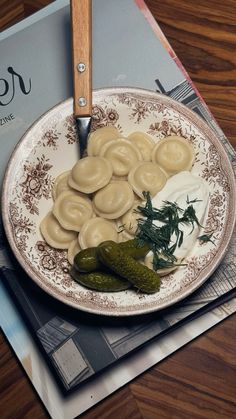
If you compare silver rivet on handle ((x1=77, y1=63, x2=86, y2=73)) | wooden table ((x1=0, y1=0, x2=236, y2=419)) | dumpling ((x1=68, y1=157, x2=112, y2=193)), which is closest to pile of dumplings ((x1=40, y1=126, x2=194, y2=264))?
dumpling ((x1=68, y1=157, x2=112, y2=193))

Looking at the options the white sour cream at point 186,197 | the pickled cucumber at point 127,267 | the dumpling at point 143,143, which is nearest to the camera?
the pickled cucumber at point 127,267

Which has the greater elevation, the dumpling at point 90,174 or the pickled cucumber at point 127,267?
the dumpling at point 90,174

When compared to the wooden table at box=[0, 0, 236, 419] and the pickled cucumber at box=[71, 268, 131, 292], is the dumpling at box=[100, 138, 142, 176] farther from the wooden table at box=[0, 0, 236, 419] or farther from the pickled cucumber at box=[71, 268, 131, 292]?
the wooden table at box=[0, 0, 236, 419]

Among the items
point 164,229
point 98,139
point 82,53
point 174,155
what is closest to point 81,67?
point 82,53

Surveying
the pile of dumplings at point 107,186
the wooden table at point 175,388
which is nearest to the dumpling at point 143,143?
the pile of dumplings at point 107,186

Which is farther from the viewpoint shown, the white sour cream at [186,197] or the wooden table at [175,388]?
the wooden table at [175,388]

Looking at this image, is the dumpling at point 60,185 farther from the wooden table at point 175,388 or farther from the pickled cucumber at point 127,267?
the wooden table at point 175,388

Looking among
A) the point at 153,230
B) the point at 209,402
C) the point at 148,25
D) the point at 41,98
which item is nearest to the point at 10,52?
the point at 41,98

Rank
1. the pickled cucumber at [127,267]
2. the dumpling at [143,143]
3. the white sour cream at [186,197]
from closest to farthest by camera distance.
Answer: the pickled cucumber at [127,267] < the white sour cream at [186,197] < the dumpling at [143,143]
